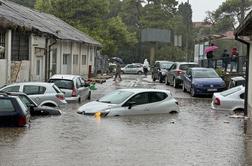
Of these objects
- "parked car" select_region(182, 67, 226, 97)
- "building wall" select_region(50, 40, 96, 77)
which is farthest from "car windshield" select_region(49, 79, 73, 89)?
"building wall" select_region(50, 40, 96, 77)

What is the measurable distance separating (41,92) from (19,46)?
8.80 meters

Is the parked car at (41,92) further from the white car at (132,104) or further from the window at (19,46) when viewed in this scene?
the window at (19,46)

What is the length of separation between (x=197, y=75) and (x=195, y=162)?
2218 centimetres

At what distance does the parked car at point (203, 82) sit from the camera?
108 ft

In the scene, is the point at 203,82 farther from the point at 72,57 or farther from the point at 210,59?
the point at 72,57

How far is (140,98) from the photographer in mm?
22562

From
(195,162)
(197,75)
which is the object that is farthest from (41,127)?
(197,75)

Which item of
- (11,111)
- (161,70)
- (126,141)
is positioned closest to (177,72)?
(161,70)

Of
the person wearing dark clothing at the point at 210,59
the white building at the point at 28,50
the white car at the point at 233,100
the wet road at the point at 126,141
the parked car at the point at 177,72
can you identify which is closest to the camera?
the wet road at the point at 126,141

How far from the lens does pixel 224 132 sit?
18.3 meters

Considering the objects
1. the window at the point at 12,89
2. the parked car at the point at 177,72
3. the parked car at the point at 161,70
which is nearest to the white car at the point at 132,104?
the window at the point at 12,89

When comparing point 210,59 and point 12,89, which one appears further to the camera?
point 210,59

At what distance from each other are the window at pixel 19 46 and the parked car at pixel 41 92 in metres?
7.15

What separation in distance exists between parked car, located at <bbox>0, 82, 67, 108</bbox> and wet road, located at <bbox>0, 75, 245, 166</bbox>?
85 cm
